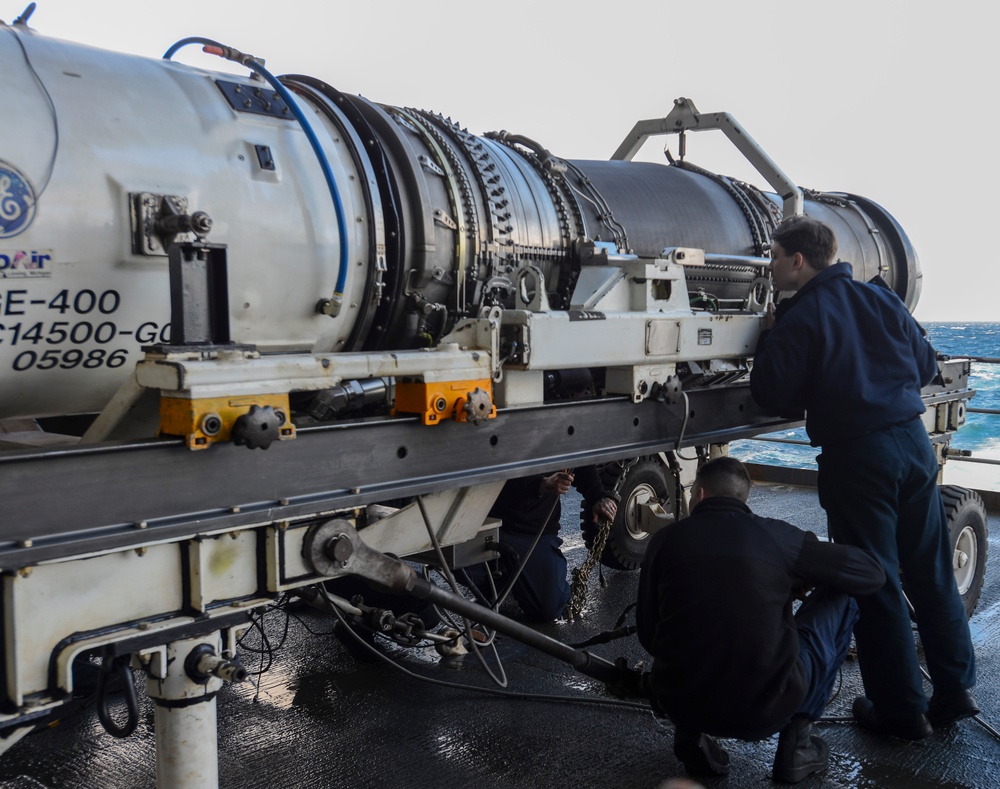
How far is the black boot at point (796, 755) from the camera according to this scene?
9.72ft

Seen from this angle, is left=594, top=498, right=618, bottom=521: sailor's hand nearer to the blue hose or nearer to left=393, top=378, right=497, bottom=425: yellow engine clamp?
left=393, top=378, right=497, bottom=425: yellow engine clamp

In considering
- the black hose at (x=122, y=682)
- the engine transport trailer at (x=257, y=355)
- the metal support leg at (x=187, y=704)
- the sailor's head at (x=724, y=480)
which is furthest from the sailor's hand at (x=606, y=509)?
the black hose at (x=122, y=682)

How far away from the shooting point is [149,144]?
2.30 meters

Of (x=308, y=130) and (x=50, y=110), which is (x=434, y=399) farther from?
(x=50, y=110)

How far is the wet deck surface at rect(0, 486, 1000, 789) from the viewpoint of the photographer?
3.03m

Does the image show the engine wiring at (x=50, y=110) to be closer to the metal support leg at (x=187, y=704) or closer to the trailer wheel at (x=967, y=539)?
the metal support leg at (x=187, y=704)

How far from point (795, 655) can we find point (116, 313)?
85.6 inches

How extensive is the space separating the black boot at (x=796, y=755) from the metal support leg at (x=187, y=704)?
178cm

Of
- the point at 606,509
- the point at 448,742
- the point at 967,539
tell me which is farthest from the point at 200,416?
the point at 967,539

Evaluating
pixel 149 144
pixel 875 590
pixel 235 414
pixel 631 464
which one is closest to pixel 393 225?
pixel 149 144

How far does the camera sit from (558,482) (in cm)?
416

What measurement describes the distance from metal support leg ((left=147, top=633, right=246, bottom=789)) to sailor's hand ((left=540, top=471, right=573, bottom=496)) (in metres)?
2.14

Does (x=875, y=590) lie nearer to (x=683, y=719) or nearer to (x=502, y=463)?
(x=683, y=719)

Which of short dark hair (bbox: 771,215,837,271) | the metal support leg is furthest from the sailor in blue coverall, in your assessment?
the metal support leg
